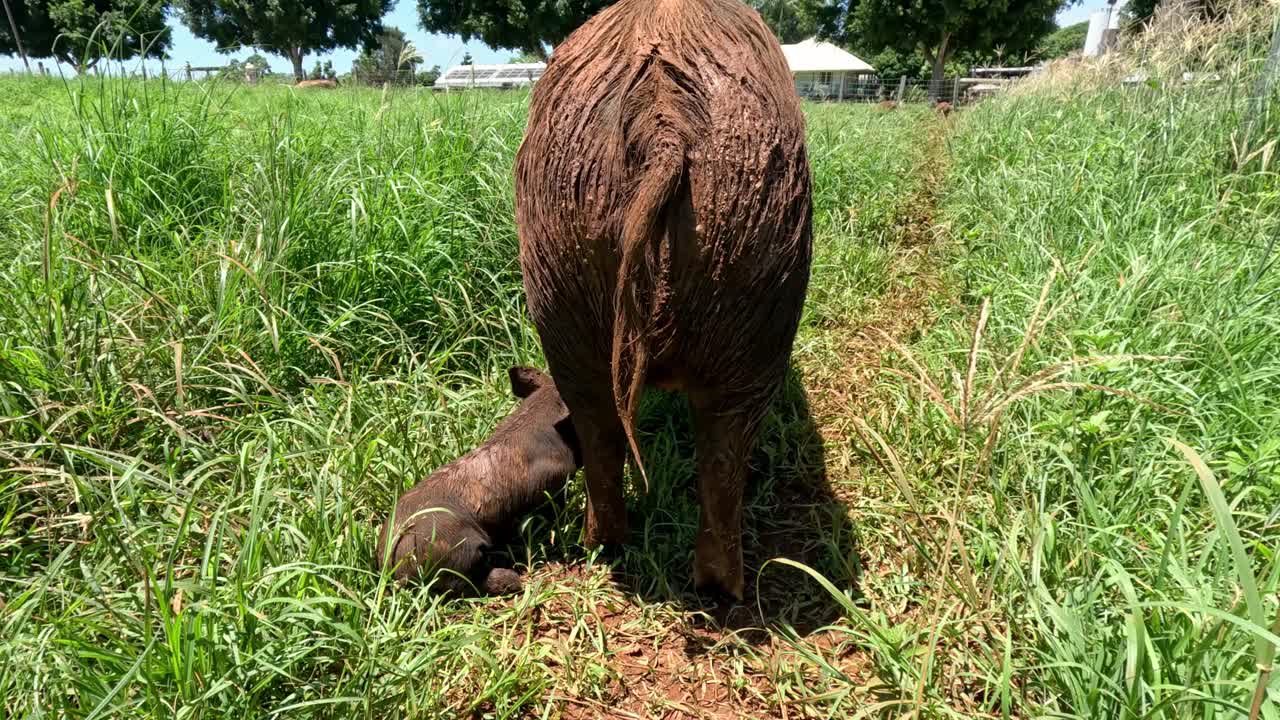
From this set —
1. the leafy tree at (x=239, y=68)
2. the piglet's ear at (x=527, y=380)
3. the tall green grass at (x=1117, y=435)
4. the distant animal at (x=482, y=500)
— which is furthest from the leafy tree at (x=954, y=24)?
the distant animal at (x=482, y=500)

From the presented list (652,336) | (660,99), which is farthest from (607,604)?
(660,99)

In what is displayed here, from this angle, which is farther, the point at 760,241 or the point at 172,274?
the point at 172,274

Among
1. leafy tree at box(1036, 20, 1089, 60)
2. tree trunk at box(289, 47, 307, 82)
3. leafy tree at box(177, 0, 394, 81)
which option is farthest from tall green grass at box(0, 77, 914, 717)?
tree trunk at box(289, 47, 307, 82)

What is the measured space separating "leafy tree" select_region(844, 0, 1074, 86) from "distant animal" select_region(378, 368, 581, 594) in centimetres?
→ 2322

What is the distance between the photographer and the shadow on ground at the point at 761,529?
1.83 metres

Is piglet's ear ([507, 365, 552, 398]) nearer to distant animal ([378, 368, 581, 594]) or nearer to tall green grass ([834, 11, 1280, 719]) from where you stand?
distant animal ([378, 368, 581, 594])

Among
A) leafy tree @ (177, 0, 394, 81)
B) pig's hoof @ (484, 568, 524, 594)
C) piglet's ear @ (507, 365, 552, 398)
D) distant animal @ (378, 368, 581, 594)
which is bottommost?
pig's hoof @ (484, 568, 524, 594)

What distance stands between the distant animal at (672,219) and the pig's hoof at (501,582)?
59cm

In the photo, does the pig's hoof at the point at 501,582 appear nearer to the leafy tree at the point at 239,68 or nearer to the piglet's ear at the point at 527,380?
the piglet's ear at the point at 527,380

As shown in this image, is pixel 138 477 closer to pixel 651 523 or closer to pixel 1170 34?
pixel 651 523

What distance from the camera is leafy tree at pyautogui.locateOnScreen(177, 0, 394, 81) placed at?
29.3 m

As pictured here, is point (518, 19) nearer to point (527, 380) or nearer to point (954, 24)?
point (954, 24)

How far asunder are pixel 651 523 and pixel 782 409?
2.64ft

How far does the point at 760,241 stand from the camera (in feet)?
4.48
